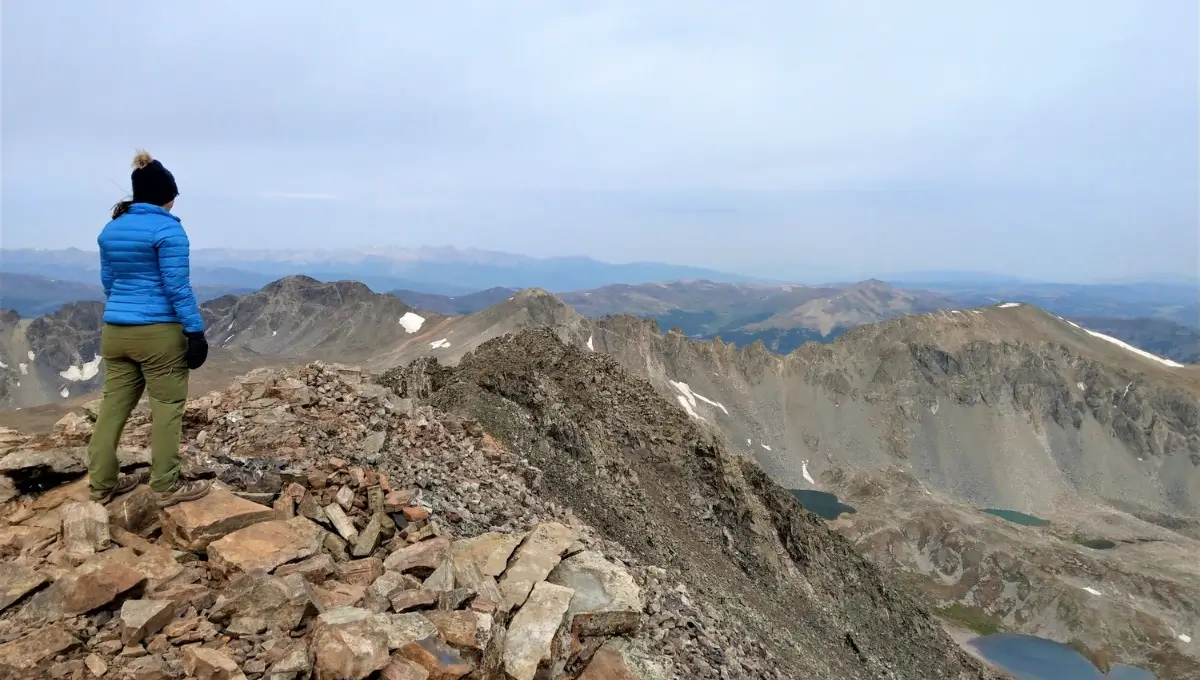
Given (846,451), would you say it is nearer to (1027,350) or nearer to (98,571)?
(1027,350)

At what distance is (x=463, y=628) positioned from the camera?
7.33 metres

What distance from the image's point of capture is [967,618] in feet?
277

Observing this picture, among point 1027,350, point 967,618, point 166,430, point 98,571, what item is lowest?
point 967,618

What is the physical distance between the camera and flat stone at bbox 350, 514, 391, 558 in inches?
356

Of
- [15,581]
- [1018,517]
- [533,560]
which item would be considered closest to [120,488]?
[15,581]

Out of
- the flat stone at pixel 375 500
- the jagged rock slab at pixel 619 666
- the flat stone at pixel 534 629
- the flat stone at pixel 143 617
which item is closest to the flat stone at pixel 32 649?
the flat stone at pixel 143 617

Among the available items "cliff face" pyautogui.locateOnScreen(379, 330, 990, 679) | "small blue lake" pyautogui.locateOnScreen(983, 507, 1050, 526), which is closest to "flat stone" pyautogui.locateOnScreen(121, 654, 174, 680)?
"cliff face" pyautogui.locateOnScreen(379, 330, 990, 679)

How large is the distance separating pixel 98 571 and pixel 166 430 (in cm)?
208

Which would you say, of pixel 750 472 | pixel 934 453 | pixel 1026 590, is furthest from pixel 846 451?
pixel 750 472

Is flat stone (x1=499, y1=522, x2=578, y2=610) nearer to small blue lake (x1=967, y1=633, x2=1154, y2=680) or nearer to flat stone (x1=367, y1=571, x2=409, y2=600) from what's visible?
flat stone (x1=367, y1=571, x2=409, y2=600)

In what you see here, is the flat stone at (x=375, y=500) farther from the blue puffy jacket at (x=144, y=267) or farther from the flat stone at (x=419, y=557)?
the blue puffy jacket at (x=144, y=267)

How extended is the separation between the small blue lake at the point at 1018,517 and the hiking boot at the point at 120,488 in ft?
462

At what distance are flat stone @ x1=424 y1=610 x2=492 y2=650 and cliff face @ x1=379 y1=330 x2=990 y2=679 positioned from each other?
9085 millimetres

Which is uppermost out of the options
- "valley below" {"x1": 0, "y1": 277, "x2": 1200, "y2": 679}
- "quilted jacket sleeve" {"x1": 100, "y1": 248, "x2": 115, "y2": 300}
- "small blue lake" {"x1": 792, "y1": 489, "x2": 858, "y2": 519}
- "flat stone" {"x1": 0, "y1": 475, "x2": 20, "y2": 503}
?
"quilted jacket sleeve" {"x1": 100, "y1": 248, "x2": 115, "y2": 300}
